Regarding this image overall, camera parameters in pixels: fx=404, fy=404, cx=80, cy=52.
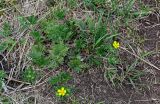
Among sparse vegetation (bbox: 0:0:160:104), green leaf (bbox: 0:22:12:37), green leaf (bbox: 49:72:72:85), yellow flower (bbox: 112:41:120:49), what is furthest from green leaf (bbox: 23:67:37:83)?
yellow flower (bbox: 112:41:120:49)

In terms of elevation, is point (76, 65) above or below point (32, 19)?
below

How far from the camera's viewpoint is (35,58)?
277 centimetres

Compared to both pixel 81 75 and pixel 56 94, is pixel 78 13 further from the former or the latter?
pixel 56 94

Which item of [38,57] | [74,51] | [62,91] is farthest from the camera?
[74,51]

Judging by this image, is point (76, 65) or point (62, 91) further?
point (76, 65)

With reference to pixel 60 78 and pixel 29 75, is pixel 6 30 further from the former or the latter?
pixel 60 78

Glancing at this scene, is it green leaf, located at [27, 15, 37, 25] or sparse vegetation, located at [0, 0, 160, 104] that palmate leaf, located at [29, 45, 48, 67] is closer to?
sparse vegetation, located at [0, 0, 160, 104]

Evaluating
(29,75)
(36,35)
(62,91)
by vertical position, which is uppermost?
(36,35)

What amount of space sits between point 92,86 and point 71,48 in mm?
323

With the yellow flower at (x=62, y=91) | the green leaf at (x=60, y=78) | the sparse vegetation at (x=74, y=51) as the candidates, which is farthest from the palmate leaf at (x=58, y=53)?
the yellow flower at (x=62, y=91)

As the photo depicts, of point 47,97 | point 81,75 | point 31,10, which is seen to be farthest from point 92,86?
point 31,10

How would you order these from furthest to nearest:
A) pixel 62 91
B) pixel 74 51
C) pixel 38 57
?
pixel 74 51 < pixel 38 57 < pixel 62 91

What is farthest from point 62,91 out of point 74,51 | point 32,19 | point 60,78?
point 32,19

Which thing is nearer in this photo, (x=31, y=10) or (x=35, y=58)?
(x=35, y=58)
